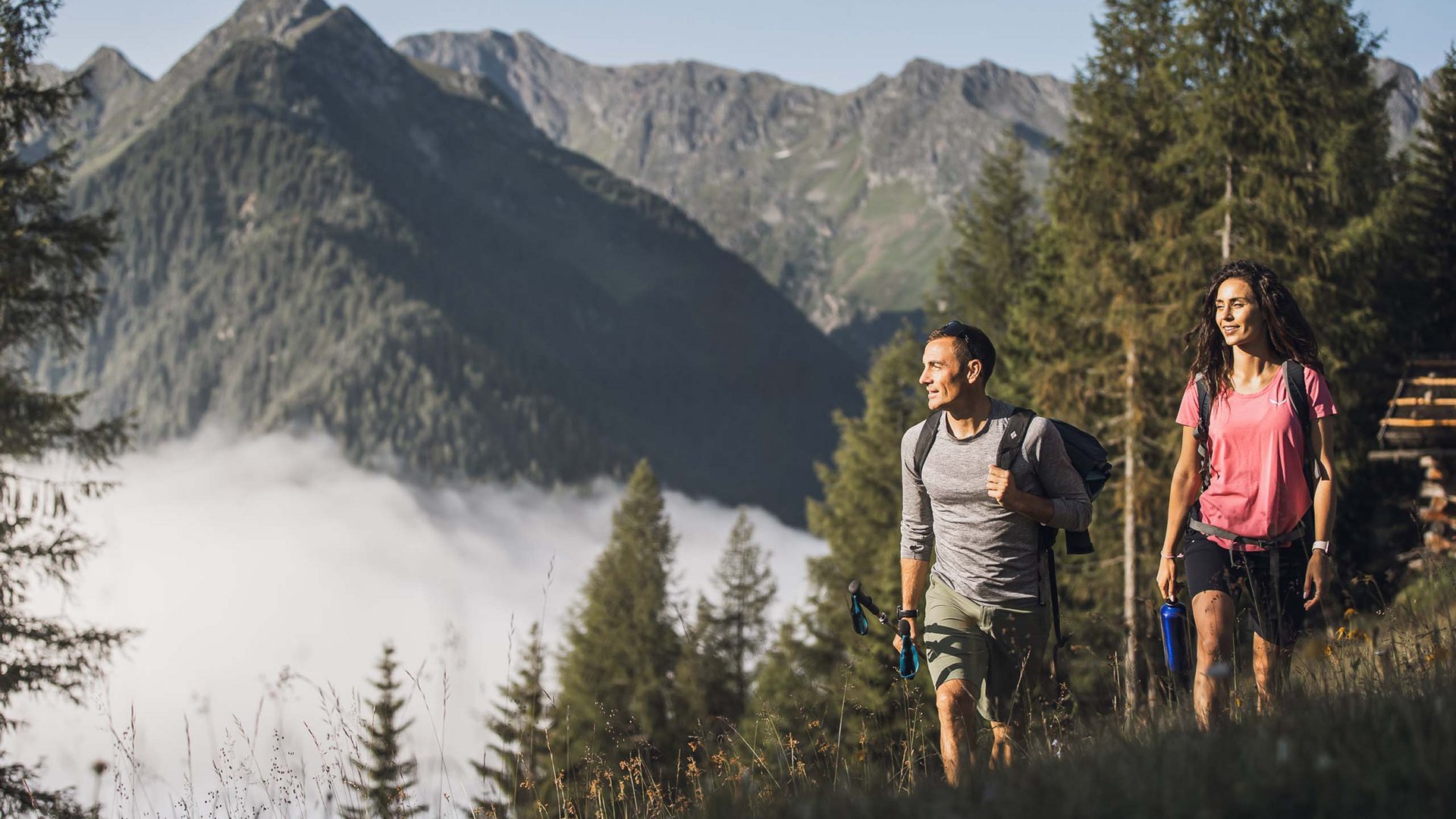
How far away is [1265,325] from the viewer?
15.8ft

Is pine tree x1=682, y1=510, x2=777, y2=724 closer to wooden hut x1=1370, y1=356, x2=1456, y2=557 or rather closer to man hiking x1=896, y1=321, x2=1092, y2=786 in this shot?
wooden hut x1=1370, y1=356, x2=1456, y2=557

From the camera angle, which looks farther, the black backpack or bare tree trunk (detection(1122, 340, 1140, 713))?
bare tree trunk (detection(1122, 340, 1140, 713))

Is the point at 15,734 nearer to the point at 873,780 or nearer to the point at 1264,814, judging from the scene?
the point at 873,780

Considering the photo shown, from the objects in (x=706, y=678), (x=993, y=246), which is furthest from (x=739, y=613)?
(x=993, y=246)

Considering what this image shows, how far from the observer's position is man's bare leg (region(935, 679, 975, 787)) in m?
4.62

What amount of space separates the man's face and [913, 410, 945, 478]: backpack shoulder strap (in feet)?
0.67

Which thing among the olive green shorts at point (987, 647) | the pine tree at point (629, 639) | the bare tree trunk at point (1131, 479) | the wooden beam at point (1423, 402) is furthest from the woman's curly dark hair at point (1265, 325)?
the pine tree at point (629, 639)

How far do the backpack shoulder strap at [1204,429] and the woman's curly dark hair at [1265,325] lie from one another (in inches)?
1.5

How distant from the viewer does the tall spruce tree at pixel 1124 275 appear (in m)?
17.4

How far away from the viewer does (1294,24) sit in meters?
16.4

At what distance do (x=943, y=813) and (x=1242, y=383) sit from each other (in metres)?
3.08

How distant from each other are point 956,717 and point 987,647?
326 mm

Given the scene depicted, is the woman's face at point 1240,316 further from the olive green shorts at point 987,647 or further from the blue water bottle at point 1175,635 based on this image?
the olive green shorts at point 987,647

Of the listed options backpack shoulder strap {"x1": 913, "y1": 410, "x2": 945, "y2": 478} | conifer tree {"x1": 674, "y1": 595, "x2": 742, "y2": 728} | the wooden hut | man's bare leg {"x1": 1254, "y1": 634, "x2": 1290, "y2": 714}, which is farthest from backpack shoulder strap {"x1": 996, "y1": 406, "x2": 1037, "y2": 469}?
conifer tree {"x1": 674, "y1": 595, "x2": 742, "y2": 728}
